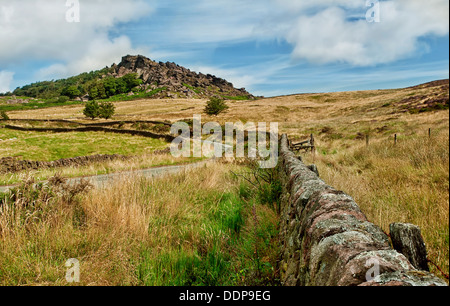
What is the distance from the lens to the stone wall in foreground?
3.77 ft

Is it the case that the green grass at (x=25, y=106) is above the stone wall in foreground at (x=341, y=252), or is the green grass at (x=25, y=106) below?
above

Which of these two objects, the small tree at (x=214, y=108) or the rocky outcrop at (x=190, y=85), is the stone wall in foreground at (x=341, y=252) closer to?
the small tree at (x=214, y=108)

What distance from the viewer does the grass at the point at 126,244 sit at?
2.86m

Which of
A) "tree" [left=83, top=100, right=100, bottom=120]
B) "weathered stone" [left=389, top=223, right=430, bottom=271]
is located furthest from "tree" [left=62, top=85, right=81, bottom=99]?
"weathered stone" [left=389, top=223, right=430, bottom=271]

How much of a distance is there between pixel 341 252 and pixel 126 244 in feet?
10.1

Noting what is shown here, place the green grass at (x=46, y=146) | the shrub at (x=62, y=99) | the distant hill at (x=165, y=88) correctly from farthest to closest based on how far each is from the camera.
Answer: the shrub at (x=62, y=99)
the distant hill at (x=165, y=88)
the green grass at (x=46, y=146)

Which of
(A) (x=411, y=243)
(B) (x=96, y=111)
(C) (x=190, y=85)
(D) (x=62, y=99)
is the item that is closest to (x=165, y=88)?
(C) (x=190, y=85)

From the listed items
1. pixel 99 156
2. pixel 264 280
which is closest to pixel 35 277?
pixel 264 280

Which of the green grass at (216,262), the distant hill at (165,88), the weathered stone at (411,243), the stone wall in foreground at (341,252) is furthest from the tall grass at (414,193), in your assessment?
the distant hill at (165,88)

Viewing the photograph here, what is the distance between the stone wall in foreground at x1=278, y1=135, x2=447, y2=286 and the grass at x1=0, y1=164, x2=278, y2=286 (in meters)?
0.75

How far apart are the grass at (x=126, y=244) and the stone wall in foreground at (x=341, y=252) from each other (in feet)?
2.46

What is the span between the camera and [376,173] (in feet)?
26.0

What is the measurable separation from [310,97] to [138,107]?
7188cm

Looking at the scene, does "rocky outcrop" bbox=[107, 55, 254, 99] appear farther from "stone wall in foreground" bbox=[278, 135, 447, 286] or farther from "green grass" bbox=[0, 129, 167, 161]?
"stone wall in foreground" bbox=[278, 135, 447, 286]
